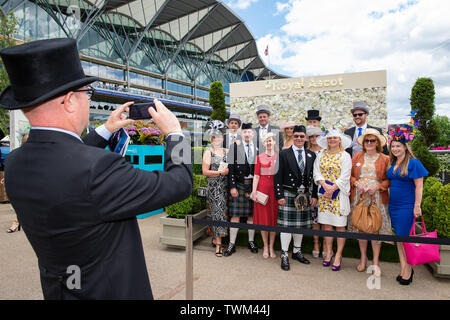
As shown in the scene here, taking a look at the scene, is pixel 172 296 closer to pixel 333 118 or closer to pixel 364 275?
pixel 364 275

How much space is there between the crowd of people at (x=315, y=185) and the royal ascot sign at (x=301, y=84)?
217 inches

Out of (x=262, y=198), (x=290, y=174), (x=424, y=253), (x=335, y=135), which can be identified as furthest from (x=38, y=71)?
(x=424, y=253)

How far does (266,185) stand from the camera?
4.17 metres

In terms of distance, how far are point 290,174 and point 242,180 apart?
865 millimetres

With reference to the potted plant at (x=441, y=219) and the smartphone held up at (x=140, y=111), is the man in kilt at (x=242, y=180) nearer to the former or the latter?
the potted plant at (x=441, y=219)

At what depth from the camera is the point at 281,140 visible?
5.48 metres

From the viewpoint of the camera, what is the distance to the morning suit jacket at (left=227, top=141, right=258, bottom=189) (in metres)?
4.34

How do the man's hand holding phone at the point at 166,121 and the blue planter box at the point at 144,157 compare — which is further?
the blue planter box at the point at 144,157

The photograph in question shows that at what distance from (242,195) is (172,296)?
1952 mm

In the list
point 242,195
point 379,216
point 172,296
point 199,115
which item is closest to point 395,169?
point 379,216

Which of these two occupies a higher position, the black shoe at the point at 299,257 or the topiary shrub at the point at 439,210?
the topiary shrub at the point at 439,210

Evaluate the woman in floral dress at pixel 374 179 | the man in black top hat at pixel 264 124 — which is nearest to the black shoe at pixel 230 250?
the woman in floral dress at pixel 374 179

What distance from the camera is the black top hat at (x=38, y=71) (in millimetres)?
933

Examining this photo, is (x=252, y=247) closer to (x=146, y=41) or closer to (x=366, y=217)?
(x=366, y=217)
